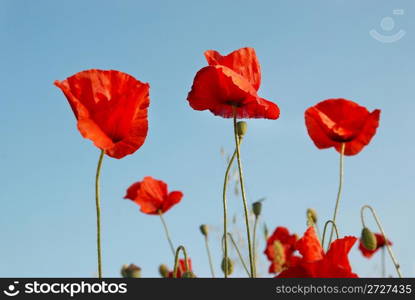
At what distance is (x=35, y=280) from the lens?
98 centimetres

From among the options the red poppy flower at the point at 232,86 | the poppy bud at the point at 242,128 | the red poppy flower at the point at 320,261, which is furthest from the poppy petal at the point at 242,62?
the red poppy flower at the point at 320,261

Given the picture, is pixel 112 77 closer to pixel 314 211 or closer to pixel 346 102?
pixel 346 102

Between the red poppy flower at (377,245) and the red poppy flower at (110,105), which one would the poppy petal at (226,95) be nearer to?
the red poppy flower at (110,105)

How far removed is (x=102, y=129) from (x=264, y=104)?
42cm

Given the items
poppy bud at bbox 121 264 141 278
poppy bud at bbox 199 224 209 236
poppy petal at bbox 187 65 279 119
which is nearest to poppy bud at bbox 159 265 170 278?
poppy bud at bbox 199 224 209 236

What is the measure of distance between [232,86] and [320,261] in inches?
22.1

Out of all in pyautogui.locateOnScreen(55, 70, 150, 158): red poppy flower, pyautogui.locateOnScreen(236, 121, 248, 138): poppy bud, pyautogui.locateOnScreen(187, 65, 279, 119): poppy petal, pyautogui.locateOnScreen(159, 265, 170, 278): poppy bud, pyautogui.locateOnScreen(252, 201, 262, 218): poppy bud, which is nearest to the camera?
pyautogui.locateOnScreen(55, 70, 150, 158): red poppy flower

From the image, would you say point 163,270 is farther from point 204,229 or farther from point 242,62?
point 242,62

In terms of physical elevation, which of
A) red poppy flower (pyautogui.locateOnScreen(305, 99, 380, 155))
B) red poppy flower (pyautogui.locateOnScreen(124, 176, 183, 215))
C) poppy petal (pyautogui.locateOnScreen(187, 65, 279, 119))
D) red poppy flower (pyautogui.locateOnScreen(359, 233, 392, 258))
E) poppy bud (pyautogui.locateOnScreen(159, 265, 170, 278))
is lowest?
poppy petal (pyautogui.locateOnScreen(187, 65, 279, 119))

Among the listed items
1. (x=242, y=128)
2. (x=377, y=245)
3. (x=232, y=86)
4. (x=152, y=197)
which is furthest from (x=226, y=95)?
(x=377, y=245)

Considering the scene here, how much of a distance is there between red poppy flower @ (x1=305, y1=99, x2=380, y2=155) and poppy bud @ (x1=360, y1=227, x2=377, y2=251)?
0.40m

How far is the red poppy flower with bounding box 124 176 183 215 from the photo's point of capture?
2484 mm

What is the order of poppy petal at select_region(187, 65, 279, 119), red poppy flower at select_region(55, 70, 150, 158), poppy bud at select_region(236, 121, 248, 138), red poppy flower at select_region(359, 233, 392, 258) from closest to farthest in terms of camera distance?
red poppy flower at select_region(55, 70, 150, 158) < poppy petal at select_region(187, 65, 279, 119) < poppy bud at select_region(236, 121, 248, 138) < red poppy flower at select_region(359, 233, 392, 258)

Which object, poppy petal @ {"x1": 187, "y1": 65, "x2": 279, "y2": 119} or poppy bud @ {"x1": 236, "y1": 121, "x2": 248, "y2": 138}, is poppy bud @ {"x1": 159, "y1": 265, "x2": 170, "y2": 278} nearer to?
poppy bud @ {"x1": 236, "y1": 121, "x2": 248, "y2": 138}
